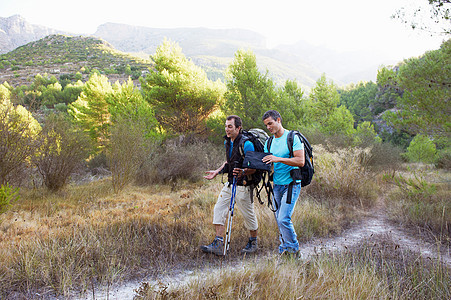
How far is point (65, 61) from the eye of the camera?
61.7m

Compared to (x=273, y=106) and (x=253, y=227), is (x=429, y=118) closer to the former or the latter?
(x=253, y=227)

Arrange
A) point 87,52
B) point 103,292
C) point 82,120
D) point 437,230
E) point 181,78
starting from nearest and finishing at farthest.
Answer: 1. point 103,292
2. point 437,230
3. point 181,78
4. point 82,120
5. point 87,52

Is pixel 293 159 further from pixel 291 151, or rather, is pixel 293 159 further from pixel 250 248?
pixel 250 248

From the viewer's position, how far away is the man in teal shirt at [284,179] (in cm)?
277

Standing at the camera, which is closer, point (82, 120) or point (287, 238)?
point (287, 238)

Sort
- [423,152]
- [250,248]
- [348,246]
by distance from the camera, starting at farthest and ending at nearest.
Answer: [423,152] < [348,246] < [250,248]

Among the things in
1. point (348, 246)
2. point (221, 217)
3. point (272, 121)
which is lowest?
point (348, 246)

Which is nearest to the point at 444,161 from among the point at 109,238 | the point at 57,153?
the point at 109,238

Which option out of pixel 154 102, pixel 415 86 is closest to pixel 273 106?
pixel 154 102

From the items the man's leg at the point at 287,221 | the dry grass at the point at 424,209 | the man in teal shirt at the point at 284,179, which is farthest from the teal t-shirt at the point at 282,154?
the dry grass at the point at 424,209

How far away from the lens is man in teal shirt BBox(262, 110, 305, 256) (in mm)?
2771

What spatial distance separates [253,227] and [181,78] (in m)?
13.7

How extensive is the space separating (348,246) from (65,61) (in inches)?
2957

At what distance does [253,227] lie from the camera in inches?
143
